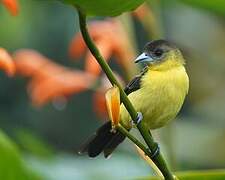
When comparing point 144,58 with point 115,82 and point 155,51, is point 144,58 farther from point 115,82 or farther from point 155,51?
point 115,82

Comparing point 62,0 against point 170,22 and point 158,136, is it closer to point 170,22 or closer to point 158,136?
point 158,136

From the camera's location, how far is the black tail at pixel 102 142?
198cm

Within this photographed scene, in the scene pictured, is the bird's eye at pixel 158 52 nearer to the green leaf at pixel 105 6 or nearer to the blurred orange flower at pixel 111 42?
the blurred orange flower at pixel 111 42

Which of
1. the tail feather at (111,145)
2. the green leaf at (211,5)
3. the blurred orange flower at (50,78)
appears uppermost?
the green leaf at (211,5)

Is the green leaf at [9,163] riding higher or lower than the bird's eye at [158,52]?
higher

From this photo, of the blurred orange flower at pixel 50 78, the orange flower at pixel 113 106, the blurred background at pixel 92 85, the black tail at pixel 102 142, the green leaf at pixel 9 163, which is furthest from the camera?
the blurred orange flower at pixel 50 78

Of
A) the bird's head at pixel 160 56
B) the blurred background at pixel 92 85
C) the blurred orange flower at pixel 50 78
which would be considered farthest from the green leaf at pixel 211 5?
the blurred orange flower at pixel 50 78

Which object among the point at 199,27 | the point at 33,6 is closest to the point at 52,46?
the point at 33,6

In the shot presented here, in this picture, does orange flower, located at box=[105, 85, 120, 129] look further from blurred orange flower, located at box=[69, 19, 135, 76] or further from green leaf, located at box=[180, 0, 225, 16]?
blurred orange flower, located at box=[69, 19, 135, 76]

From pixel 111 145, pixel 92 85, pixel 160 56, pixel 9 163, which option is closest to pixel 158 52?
pixel 160 56

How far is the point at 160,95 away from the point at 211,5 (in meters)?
0.27

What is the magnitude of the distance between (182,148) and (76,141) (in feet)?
3.23

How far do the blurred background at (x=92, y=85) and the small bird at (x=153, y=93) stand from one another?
0.19 m

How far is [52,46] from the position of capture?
459cm
